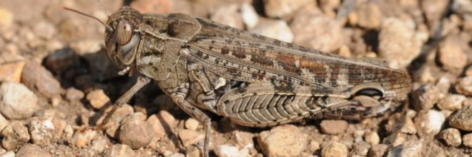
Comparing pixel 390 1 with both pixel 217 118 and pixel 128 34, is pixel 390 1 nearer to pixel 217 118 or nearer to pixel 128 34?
pixel 217 118

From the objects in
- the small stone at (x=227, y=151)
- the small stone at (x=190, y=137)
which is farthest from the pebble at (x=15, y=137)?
the small stone at (x=227, y=151)

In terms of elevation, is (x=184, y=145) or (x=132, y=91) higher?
(x=132, y=91)

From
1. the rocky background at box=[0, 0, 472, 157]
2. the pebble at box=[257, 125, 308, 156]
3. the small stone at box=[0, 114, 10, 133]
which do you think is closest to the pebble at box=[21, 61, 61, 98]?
the rocky background at box=[0, 0, 472, 157]

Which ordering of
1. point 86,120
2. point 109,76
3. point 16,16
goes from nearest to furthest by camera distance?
point 86,120
point 109,76
point 16,16

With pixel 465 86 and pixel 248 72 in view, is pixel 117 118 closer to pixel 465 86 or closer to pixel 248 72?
pixel 248 72

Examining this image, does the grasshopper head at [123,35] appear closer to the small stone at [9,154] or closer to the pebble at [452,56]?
the small stone at [9,154]

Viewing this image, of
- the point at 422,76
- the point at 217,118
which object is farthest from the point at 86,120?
the point at 422,76

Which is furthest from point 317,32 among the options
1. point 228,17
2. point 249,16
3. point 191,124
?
point 191,124
